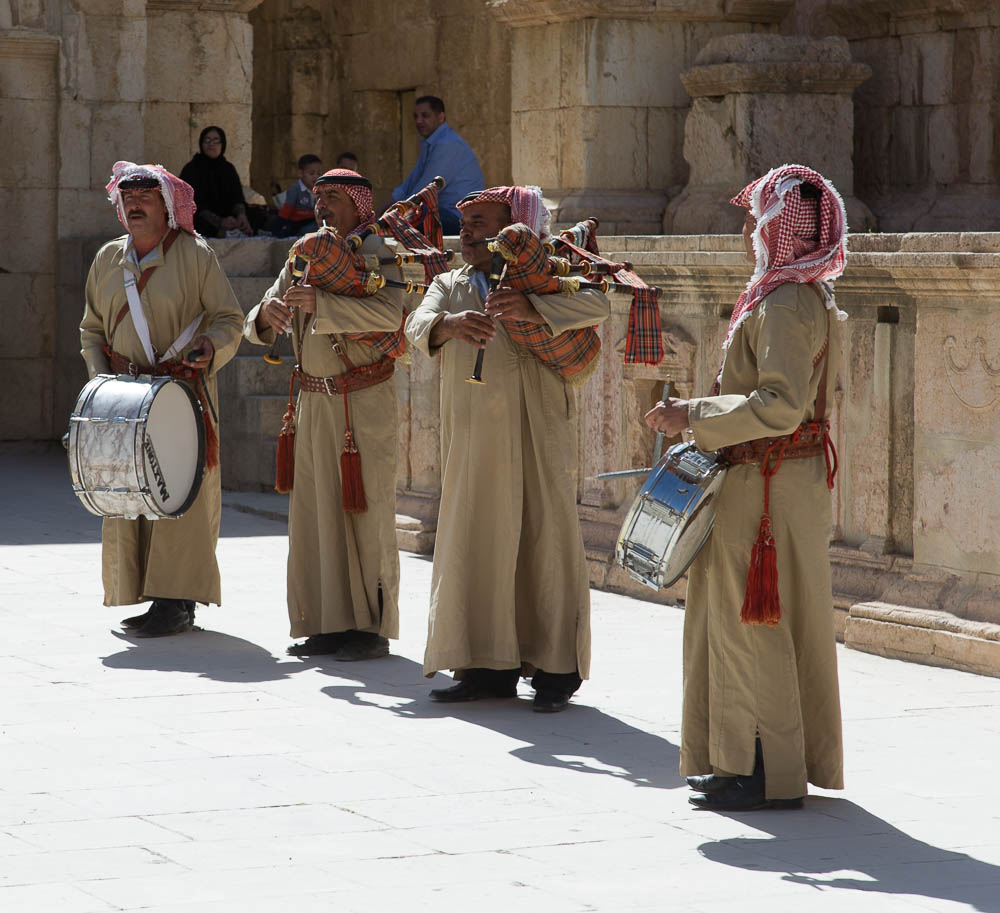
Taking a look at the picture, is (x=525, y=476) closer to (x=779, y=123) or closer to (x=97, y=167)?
(x=779, y=123)

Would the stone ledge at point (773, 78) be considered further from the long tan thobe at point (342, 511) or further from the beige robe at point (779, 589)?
the beige robe at point (779, 589)

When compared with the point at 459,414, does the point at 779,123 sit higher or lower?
higher

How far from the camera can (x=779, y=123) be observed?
11.0 m

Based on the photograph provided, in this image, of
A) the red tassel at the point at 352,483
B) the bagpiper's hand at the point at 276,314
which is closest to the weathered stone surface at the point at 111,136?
the bagpiper's hand at the point at 276,314

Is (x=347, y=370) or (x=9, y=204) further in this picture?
(x=9, y=204)

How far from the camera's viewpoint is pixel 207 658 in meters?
7.11

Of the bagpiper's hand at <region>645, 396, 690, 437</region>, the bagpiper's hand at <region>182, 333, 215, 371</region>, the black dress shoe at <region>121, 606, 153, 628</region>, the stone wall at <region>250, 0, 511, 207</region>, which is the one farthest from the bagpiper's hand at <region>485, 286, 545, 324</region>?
the stone wall at <region>250, 0, 511, 207</region>

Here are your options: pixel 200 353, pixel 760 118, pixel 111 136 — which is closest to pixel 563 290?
pixel 200 353

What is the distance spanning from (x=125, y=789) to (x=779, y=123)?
705 centimetres

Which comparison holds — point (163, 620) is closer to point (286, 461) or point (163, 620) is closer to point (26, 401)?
point (286, 461)

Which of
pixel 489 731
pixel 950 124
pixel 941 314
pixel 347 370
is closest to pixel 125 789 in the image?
pixel 489 731

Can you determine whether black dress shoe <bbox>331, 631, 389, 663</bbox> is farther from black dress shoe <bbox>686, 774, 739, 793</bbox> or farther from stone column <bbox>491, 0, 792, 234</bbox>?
stone column <bbox>491, 0, 792, 234</bbox>

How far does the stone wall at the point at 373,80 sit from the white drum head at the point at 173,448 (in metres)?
9.79

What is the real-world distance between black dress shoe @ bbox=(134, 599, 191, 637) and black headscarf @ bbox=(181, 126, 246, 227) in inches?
268
